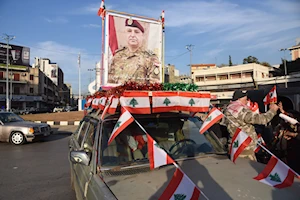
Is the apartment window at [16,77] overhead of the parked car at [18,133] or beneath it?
overhead

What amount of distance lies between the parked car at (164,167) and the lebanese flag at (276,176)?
7 cm

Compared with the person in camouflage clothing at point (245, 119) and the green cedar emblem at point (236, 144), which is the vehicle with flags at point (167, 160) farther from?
the person in camouflage clothing at point (245, 119)

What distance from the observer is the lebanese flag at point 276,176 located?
7.29ft

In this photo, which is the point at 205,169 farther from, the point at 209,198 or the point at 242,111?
the point at 242,111

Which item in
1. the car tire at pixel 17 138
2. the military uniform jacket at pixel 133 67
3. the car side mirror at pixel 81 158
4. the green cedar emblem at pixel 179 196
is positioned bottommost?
the car tire at pixel 17 138

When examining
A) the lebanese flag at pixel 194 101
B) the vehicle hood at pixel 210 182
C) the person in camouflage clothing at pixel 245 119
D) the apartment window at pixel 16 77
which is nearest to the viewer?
the vehicle hood at pixel 210 182

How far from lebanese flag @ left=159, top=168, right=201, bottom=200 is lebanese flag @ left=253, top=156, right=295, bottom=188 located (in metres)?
0.87

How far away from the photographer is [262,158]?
14.6 feet

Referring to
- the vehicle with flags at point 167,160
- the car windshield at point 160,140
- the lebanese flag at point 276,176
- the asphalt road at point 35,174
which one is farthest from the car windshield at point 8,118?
the lebanese flag at point 276,176

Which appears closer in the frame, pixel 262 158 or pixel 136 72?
pixel 262 158

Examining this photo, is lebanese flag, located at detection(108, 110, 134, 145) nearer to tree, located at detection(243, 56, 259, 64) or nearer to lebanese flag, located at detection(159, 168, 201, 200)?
lebanese flag, located at detection(159, 168, 201, 200)

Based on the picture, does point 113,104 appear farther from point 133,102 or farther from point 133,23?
point 133,23

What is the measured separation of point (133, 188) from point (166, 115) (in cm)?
133

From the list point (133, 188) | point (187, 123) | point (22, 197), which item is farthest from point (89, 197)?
point (22, 197)
